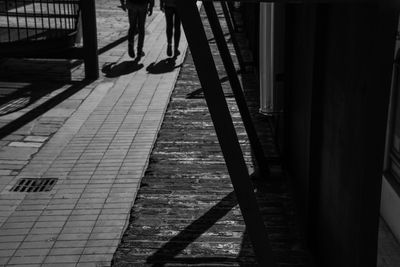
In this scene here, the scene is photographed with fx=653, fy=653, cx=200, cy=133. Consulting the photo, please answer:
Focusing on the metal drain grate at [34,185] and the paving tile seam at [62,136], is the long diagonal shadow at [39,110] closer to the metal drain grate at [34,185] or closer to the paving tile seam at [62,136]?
the paving tile seam at [62,136]

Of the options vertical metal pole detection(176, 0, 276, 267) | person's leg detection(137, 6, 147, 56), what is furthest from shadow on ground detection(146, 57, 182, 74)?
vertical metal pole detection(176, 0, 276, 267)

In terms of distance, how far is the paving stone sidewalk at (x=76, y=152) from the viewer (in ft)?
17.8

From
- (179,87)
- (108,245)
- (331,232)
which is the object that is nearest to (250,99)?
(179,87)

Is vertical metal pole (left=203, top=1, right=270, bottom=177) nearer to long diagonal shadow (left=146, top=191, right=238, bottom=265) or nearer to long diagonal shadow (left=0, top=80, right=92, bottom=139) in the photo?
long diagonal shadow (left=146, top=191, right=238, bottom=265)

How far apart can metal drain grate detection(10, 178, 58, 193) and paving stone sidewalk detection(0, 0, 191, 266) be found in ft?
0.25

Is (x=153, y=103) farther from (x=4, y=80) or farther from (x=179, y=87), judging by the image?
(x=4, y=80)

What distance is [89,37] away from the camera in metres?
10.7

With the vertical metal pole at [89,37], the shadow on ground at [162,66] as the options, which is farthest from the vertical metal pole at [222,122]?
the shadow on ground at [162,66]

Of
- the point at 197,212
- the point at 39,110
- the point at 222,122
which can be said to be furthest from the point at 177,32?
the point at 222,122

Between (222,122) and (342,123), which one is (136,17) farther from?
(222,122)

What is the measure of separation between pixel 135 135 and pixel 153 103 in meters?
1.52

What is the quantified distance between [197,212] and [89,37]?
5580 millimetres

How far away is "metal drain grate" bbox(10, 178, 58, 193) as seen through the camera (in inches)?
257

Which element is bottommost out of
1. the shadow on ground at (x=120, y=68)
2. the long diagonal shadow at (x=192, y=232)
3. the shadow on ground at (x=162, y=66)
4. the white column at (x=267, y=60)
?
the shadow on ground at (x=162, y=66)
